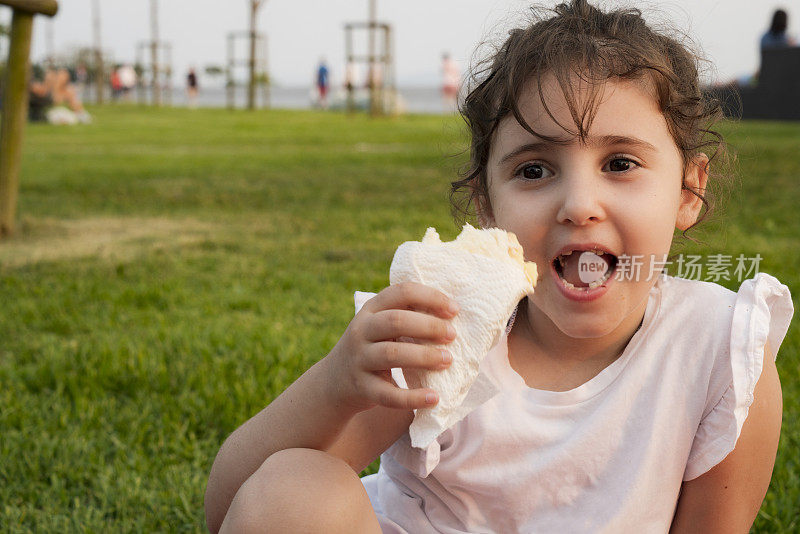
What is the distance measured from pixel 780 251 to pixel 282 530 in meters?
4.03

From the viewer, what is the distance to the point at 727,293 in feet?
5.73

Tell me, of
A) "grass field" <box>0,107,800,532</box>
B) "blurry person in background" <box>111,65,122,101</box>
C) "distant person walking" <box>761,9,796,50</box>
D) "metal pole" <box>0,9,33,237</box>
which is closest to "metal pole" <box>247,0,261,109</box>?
"blurry person in background" <box>111,65,122,101</box>

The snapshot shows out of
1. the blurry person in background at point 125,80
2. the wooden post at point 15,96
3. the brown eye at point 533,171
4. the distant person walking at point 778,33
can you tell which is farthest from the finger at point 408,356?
the blurry person in background at point 125,80

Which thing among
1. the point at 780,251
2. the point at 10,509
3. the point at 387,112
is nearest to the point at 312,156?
the point at 780,251

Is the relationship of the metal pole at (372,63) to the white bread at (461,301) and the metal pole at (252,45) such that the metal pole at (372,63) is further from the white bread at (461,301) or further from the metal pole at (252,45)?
the white bread at (461,301)

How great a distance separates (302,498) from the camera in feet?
4.70

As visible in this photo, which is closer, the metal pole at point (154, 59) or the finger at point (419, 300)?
the finger at point (419, 300)

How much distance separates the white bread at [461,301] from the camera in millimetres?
1364

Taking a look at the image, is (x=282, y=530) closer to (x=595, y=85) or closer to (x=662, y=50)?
(x=595, y=85)

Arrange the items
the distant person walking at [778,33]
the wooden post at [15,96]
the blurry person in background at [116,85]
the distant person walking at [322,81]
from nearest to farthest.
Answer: the wooden post at [15,96] < the distant person walking at [778,33] < the distant person walking at [322,81] < the blurry person in background at [116,85]

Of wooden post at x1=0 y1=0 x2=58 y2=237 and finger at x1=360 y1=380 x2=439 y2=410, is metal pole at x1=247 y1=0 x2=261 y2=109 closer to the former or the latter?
wooden post at x1=0 y1=0 x2=58 y2=237

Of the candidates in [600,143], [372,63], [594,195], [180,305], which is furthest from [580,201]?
[372,63]

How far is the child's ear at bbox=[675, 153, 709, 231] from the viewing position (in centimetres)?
181

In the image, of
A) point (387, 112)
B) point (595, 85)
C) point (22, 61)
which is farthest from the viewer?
point (387, 112)
